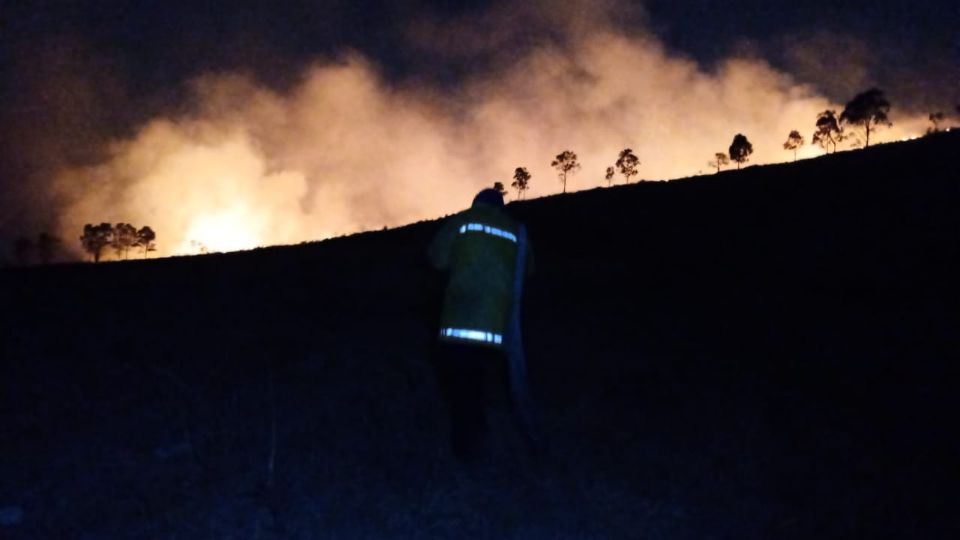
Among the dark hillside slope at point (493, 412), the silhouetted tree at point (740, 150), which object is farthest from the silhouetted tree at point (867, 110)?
the dark hillside slope at point (493, 412)

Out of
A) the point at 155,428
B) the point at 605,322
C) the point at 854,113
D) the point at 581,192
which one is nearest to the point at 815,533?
the point at 155,428

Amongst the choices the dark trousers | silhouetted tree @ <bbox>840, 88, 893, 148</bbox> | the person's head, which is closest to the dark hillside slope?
the dark trousers

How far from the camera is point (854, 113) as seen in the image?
96250 mm

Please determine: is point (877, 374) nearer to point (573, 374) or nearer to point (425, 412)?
point (573, 374)

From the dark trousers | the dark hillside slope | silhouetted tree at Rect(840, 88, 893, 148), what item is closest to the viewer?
the dark hillside slope

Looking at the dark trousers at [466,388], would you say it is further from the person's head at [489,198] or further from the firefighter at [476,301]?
the person's head at [489,198]

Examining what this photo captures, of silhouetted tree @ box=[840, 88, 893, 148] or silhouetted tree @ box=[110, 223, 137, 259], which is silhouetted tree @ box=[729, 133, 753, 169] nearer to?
silhouetted tree @ box=[840, 88, 893, 148]

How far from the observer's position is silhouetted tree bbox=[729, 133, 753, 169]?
102938 mm

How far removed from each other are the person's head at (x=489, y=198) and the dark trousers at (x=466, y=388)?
1.19 m

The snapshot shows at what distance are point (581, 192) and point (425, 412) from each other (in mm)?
42436

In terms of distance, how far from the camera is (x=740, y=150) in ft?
338

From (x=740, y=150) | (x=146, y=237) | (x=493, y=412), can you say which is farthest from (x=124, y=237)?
A: (x=493, y=412)

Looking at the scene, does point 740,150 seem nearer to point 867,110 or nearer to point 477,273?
point 867,110

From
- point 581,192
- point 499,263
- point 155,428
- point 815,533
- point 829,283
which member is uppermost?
point 581,192
